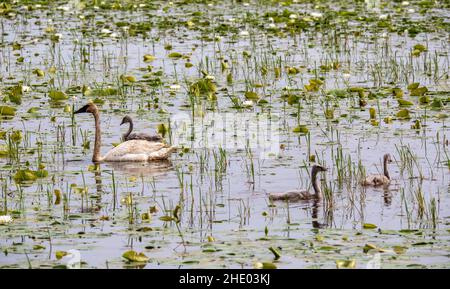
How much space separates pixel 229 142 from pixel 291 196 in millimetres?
3365

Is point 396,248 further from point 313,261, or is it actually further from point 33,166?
point 33,166

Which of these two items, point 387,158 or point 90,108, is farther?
point 90,108

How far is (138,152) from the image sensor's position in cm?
1537

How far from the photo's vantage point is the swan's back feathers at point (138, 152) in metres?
15.3

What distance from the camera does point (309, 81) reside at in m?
18.9

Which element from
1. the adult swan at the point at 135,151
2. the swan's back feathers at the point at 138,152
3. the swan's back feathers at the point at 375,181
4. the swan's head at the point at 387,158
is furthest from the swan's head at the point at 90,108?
the swan's back feathers at the point at 375,181

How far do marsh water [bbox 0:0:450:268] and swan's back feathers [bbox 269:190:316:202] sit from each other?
122mm

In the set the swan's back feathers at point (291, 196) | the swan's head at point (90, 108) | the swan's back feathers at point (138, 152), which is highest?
the swan's head at point (90, 108)

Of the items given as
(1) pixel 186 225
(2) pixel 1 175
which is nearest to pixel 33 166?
(2) pixel 1 175

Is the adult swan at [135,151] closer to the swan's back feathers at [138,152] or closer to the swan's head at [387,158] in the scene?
the swan's back feathers at [138,152]

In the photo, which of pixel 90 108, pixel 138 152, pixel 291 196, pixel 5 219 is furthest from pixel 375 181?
pixel 90 108

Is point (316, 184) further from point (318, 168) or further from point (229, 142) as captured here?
point (229, 142)

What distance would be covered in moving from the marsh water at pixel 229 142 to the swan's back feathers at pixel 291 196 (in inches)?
4.8
